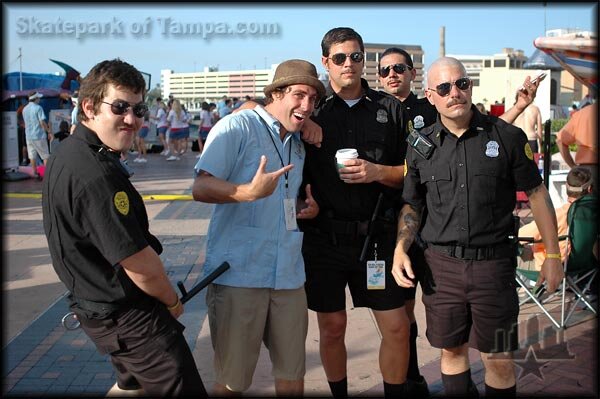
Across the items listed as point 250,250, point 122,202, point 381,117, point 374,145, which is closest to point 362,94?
point 381,117

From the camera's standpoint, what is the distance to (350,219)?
398cm

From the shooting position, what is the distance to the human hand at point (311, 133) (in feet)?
12.3

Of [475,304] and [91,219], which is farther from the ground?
[91,219]

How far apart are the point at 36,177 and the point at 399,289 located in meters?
13.9

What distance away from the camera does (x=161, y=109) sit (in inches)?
913

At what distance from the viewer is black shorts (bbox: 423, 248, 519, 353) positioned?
11.6 feet

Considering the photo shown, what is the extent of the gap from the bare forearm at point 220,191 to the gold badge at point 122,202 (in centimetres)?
59

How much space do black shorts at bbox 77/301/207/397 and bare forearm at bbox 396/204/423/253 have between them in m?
1.43

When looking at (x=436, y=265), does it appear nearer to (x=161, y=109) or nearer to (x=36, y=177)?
(x=36, y=177)

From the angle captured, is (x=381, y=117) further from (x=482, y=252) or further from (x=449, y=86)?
(x=482, y=252)

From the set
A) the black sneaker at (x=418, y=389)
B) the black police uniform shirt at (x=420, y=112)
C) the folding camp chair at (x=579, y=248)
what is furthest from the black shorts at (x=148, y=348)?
the folding camp chair at (x=579, y=248)

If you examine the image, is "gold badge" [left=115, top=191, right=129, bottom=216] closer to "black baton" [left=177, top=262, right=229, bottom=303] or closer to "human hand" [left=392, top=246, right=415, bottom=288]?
"black baton" [left=177, top=262, right=229, bottom=303]

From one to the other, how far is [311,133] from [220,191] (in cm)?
73

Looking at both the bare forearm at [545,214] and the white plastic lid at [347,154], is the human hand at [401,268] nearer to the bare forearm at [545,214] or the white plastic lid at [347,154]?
the white plastic lid at [347,154]
